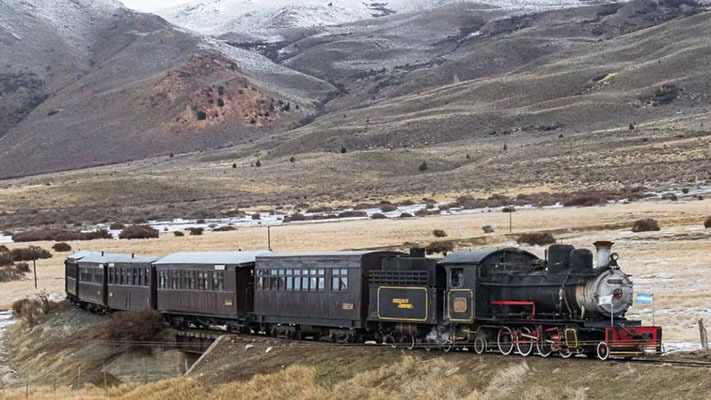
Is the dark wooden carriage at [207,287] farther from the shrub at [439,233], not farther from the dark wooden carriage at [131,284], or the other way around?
the shrub at [439,233]

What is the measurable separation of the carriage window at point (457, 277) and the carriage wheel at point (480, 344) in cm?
146

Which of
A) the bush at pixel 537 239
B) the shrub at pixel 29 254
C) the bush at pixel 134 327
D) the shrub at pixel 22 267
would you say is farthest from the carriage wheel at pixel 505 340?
the shrub at pixel 29 254

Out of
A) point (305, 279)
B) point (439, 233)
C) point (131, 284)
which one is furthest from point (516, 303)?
point (439, 233)

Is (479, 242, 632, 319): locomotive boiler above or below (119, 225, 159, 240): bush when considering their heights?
above

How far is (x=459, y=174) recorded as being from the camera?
4715 inches

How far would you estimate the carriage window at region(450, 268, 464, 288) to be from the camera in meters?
26.7

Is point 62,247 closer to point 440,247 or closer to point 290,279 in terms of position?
point 440,247

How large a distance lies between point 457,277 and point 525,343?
294 centimetres

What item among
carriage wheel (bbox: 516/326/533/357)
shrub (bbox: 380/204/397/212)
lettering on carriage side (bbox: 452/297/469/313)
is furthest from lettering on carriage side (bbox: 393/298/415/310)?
shrub (bbox: 380/204/397/212)

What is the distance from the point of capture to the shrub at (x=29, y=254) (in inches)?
2734

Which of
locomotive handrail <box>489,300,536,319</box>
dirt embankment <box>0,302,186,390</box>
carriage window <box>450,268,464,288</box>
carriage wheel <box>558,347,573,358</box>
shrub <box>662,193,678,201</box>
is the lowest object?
dirt embankment <box>0,302,186,390</box>

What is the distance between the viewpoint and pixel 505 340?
25.8 metres

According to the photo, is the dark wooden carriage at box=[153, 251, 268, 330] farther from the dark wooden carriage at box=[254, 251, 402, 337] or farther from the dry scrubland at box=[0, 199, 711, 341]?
the dry scrubland at box=[0, 199, 711, 341]

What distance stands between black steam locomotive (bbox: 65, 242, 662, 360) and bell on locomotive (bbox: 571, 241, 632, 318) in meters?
0.02
